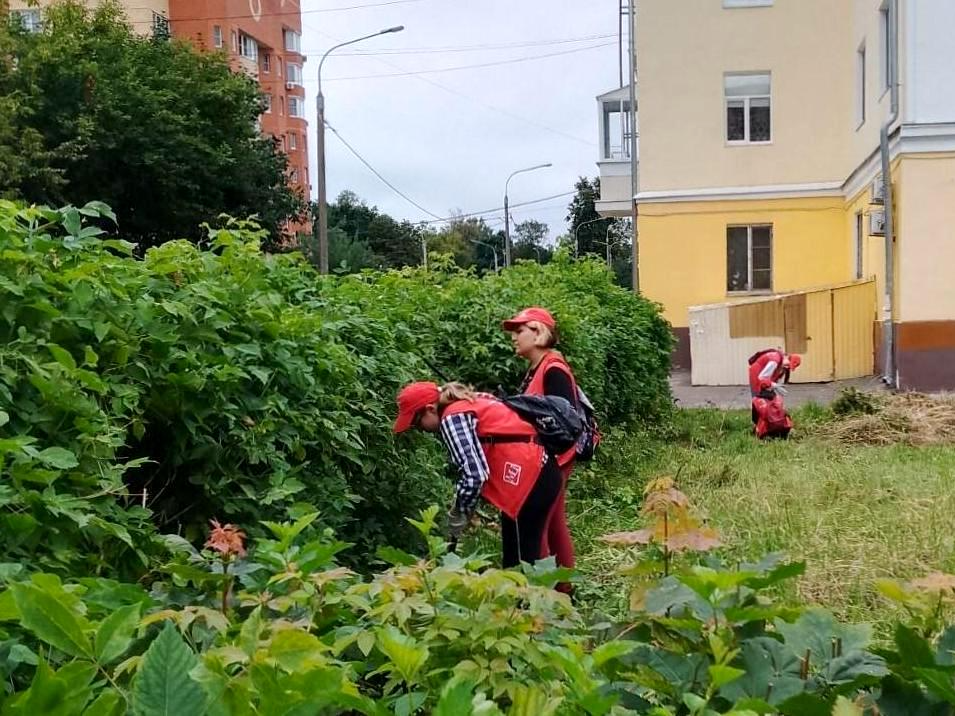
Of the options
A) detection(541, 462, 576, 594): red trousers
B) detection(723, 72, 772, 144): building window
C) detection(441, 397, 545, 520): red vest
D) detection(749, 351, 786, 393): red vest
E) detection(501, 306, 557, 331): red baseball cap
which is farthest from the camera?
detection(723, 72, 772, 144): building window

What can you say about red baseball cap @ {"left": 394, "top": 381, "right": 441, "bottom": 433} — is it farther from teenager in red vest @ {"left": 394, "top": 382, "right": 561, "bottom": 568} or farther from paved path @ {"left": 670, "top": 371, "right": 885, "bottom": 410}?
paved path @ {"left": 670, "top": 371, "right": 885, "bottom": 410}

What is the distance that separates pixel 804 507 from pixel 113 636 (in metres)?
6.07

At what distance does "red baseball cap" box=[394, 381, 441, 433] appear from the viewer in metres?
4.27

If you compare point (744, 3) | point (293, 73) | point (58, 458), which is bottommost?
point (58, 458)

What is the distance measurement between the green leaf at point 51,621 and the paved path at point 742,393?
14.4m

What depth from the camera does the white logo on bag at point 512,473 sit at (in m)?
4.51

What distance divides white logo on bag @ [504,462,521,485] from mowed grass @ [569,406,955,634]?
0.69 metres

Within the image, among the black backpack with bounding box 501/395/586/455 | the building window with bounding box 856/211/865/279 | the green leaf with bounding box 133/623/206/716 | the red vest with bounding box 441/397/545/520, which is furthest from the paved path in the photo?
the green leaf with bounding box 133/623/206/716

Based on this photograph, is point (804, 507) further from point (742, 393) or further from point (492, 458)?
point (742, 393)

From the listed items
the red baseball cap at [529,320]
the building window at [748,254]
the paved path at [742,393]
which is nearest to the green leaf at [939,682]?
the red baseball cap at [529,320]

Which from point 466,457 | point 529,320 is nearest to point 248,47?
point 529,320

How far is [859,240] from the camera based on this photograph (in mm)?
18875

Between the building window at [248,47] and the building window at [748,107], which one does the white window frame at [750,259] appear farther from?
the building window at [248,47]

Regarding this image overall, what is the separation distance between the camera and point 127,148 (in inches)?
1137
